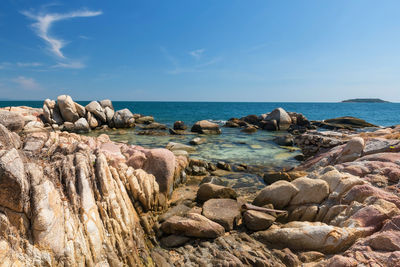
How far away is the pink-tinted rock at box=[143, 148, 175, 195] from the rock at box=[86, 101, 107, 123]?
2730 centimetres

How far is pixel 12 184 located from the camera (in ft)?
14.7

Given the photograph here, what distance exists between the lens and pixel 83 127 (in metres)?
29.2

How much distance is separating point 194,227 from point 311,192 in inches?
163

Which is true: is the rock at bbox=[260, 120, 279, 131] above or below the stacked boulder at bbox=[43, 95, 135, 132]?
below

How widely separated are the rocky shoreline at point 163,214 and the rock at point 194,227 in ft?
0.10

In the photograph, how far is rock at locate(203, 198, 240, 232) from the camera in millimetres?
6695

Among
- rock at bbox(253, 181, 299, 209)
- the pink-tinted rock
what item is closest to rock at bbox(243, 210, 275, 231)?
rock at bbox(253, 181, 299, 209)

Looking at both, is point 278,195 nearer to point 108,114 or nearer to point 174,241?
point 174,241

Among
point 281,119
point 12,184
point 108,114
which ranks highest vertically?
point 108,114

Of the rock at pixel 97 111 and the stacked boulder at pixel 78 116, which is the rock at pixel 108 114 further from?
the rock at pixel 97 111

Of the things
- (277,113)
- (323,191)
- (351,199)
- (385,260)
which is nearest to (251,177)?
(323,191)

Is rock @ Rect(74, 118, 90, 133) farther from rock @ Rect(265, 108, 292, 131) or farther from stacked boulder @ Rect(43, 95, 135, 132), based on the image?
rock @ Rect(265, 108, 292, 131)

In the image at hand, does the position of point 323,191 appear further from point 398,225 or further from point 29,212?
point 29,212

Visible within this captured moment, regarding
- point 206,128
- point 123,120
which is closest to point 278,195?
point 206,128
